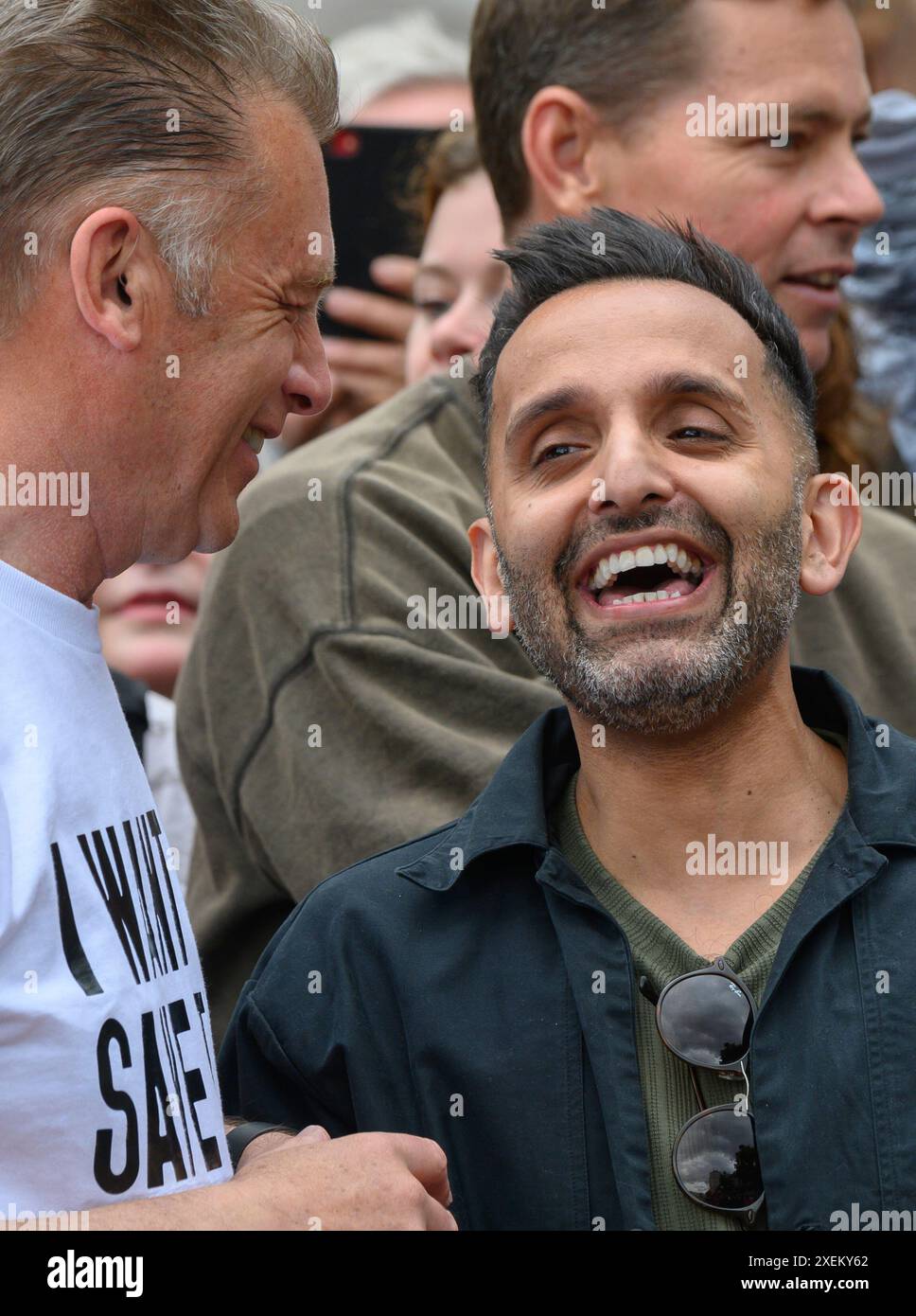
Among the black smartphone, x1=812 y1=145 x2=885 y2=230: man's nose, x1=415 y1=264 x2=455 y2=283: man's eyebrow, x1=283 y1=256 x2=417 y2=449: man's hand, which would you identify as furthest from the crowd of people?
the black smartphone

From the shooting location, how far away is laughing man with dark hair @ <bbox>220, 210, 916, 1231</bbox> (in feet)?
6.70

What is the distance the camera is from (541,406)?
236 cm

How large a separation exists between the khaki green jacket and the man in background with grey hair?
29.0 inches

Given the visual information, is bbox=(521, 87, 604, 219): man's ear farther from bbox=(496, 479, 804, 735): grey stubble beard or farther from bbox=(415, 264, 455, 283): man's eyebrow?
bbox=(496, 479, 804, 735): grey stubble beard

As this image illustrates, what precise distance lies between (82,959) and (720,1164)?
0.73 m

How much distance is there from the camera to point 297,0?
15.8 feet

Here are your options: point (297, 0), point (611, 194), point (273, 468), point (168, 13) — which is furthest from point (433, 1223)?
point (297, 0)

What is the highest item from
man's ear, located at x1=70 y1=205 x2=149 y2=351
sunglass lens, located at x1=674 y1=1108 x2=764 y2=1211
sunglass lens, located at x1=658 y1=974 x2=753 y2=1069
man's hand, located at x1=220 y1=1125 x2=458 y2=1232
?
man's ear, located at x1=70 y1=205 x2=149 y2=351

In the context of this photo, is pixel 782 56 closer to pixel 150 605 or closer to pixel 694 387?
pixel 694 387

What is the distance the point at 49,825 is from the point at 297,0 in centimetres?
355

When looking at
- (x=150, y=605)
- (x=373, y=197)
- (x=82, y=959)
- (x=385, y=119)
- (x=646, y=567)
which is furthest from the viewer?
(x=385, y=119)

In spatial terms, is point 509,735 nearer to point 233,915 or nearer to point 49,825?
point 233,915

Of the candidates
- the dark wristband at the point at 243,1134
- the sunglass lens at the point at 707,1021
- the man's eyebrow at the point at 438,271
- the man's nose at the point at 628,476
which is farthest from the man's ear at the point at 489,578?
the man's eyebrow at the point at 438,271

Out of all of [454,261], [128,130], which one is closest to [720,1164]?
[128,130]
